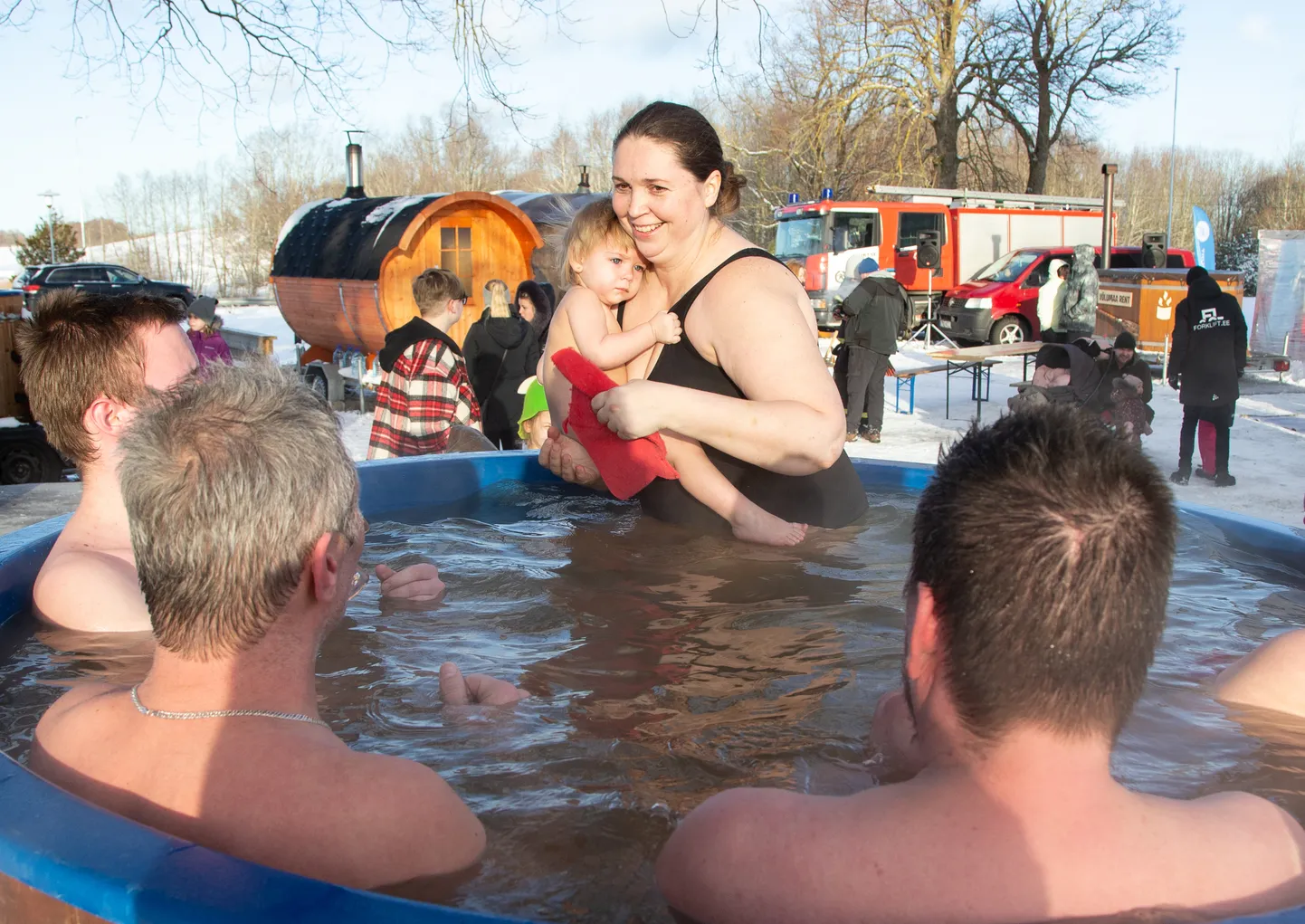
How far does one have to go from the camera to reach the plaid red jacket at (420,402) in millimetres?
6418

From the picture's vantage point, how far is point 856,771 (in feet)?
6.93

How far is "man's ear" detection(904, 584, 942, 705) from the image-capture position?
142cm

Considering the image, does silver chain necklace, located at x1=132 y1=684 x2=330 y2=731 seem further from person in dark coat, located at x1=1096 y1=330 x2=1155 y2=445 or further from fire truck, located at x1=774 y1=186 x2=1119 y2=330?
fire truck, located at x1=774 y1=186 x2=1119 y2=330

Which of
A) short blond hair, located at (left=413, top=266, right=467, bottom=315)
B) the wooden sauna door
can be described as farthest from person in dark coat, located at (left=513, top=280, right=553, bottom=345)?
the wooden sauna door

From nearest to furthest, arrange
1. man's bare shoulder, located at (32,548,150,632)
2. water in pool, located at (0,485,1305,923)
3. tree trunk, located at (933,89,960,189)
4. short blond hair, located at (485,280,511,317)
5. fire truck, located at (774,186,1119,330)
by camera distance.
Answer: water in pool, located at (0,485,1305,923), man's bare shoulder, located at (32,548,150,632), short blond hair, located at (485,280,511,317), fire truck, located at (774,186,1119,330), tree trunk, located at (933,89,960,189)

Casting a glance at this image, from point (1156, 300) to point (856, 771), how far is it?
49.3ft

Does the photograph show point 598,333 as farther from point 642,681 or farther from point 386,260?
point 386,260

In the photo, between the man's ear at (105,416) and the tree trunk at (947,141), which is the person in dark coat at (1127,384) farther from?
the tree trunk at (947,141)

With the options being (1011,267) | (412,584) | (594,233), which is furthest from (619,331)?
(1011,267)

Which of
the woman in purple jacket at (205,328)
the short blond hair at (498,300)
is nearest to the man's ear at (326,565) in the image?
the short blond hair at (498,300)

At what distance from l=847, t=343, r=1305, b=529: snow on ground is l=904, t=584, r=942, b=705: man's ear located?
4.87 m

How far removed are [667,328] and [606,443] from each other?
415 mm

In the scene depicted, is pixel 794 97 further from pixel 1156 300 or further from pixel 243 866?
pixel 243 866

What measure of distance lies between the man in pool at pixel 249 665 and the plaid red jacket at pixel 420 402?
4802mm
